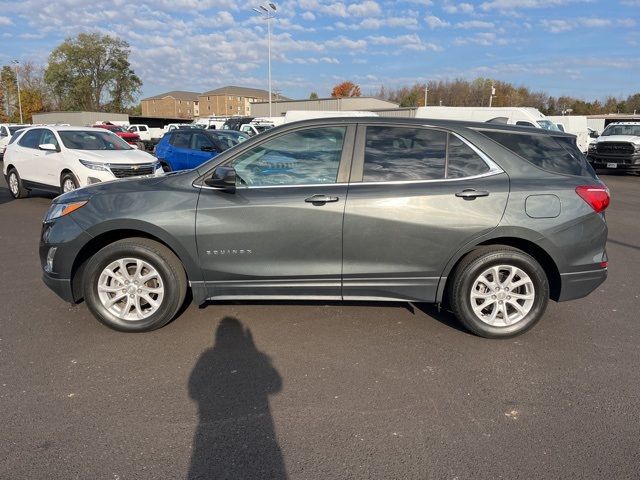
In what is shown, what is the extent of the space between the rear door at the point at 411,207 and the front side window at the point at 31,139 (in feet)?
31.5

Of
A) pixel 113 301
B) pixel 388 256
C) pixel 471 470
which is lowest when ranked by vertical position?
pixel 471 470

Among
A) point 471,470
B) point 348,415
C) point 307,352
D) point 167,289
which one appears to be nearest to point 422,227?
point 307,352

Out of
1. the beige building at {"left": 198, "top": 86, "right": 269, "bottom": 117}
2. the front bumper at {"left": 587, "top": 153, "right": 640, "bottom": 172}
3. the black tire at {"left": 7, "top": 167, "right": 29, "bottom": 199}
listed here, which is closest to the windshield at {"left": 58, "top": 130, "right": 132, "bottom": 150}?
the black tire at {"left": 7, "top": 167, "right": 29, "bottom": 199}

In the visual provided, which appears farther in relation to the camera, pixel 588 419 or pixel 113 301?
pixel 113 301

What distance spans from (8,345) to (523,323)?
4.22 m

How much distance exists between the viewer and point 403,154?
3967 millimetres

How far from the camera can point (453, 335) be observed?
4.11m

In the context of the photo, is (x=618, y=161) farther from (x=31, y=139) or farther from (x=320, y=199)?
(x=31, y=139)

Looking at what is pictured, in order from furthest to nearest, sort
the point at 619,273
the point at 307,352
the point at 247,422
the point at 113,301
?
the point at 619,273, the point at 113,301, the point at 307,352, the point at 247,422

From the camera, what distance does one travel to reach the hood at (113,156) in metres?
9.55

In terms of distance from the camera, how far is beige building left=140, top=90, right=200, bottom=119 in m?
123

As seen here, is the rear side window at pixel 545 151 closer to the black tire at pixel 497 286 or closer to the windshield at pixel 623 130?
the black tire at pixel 497 286

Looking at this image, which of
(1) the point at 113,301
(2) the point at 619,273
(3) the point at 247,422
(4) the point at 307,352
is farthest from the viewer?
(2) the point at 619,273

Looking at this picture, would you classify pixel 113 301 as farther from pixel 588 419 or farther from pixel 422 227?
pixel 588 419
